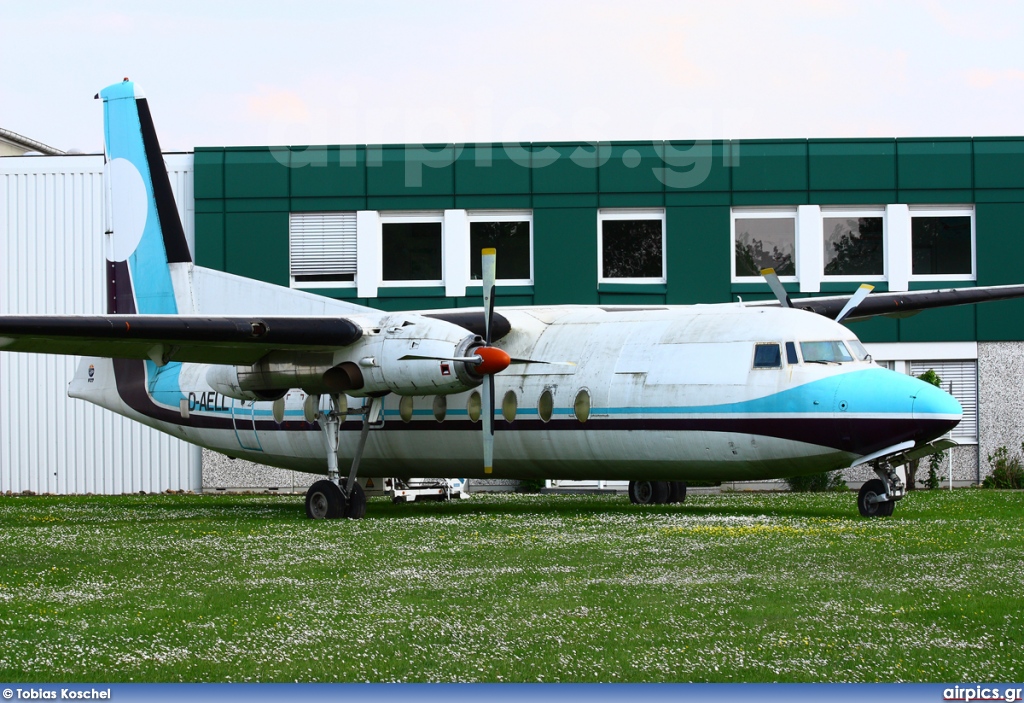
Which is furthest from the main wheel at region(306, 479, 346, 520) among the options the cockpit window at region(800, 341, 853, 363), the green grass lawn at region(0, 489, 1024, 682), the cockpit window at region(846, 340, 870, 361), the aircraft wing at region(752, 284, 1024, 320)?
the aircraft wing at region(752, 284, 1024, 320)

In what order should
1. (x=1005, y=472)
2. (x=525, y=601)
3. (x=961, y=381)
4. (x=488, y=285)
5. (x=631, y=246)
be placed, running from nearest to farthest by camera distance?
(x=525, y=601) → (x=488, y=285) → (x=1005, y=472) → (x=961, y=381) → (x=631, y=246)

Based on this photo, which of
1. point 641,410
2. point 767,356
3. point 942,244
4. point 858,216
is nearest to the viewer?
point 767,356

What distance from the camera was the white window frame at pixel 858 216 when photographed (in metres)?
32.4

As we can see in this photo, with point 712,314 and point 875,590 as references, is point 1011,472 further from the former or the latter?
point 875,590

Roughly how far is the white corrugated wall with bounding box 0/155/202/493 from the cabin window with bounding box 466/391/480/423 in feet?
47.3

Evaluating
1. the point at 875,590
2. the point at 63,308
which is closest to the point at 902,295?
the point at 875,590

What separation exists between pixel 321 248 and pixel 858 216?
1412cm

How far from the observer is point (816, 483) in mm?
30594

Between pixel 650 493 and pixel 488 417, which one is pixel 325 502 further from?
pixel 650 493

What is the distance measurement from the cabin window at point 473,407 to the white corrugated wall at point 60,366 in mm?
14426

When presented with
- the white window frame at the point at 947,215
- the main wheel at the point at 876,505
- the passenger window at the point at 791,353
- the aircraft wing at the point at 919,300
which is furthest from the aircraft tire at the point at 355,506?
the white window frame at the point at 947,215

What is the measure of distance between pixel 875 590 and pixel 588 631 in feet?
10.2

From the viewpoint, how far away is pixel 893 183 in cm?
3253

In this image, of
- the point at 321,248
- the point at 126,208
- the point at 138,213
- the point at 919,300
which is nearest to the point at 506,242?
the point at 321,248
